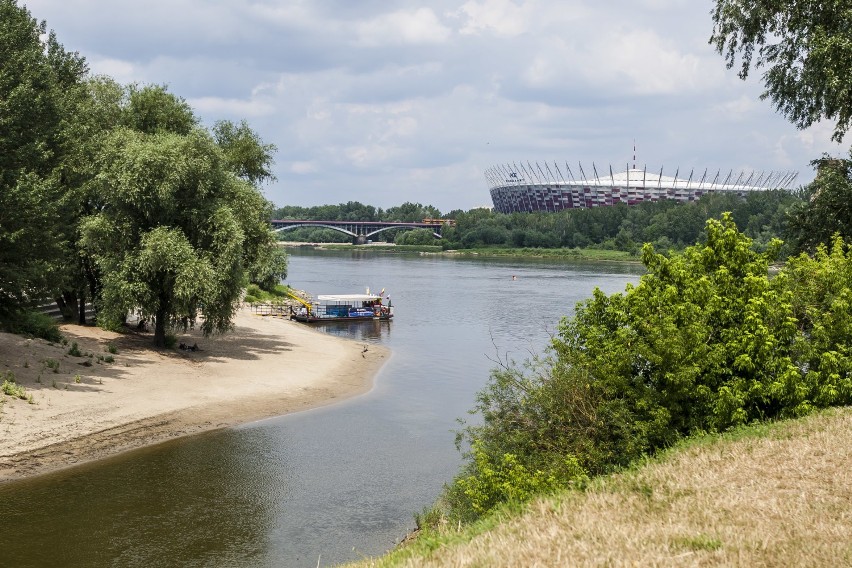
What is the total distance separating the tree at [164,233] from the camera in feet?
139

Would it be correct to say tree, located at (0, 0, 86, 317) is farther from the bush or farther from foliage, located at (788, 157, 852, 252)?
foliage, located at (788, 157, 852, 252)

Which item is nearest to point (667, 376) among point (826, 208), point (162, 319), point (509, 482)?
point (509, 482)

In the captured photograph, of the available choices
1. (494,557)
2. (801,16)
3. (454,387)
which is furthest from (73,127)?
(494,557)

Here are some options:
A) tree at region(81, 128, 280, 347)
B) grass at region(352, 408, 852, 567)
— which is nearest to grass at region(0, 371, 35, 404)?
tree at region(81, 128, 280, 347)

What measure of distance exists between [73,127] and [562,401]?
3134 centimetres

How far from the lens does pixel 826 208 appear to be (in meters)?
27.9

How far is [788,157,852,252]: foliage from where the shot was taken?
27375 millimetres

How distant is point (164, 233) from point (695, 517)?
36.1 metres

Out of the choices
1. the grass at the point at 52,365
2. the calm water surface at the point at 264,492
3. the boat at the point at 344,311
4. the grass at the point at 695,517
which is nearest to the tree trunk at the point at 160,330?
the grass at the point at 52,365

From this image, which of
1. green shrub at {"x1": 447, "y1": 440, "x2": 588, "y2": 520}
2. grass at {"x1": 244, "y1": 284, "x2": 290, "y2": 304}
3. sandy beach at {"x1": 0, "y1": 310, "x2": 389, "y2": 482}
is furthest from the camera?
grass at {"x1": 244, "y1": 284, "x2": 290, "y2": 304}

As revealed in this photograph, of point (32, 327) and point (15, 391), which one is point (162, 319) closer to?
point (32, 327)

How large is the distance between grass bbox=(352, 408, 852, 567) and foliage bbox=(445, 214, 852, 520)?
2911 millimetres

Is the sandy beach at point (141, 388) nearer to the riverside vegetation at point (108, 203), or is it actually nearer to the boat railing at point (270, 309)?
the riverside vegetation at point (108, 203)

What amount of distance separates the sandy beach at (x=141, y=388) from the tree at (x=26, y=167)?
157 inches
